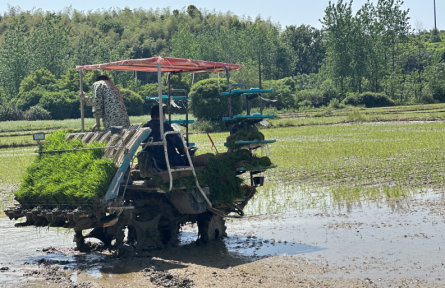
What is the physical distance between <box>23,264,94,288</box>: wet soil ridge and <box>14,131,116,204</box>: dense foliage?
3.14 ft

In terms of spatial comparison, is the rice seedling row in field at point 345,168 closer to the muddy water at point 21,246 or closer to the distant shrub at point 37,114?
the muddy water at point 21,246

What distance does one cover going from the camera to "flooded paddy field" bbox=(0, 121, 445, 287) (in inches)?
274

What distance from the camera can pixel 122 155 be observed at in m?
8.03

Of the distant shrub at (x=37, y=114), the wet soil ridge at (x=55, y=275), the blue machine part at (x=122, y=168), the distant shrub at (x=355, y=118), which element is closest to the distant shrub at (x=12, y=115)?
the distant shrub at (x=37, y=114)

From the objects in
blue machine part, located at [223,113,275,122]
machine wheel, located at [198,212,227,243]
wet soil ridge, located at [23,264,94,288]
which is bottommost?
wet soil ridge, located at [23,264,94,288]

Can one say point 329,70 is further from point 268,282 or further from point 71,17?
point 71,17

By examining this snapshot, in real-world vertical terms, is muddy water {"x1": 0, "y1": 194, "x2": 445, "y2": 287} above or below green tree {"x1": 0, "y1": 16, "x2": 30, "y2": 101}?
below

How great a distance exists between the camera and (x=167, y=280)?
22.5ft

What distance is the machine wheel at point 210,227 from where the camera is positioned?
909cm

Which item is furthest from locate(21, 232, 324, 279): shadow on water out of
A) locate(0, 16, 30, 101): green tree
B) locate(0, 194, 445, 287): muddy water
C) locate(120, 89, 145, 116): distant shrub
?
locate(0, 16, 30, 101): green tree

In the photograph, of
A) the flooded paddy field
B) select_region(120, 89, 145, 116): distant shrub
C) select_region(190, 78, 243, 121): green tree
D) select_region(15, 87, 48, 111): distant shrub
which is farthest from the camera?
select_region(15, 87, 48, 111): distant shrub

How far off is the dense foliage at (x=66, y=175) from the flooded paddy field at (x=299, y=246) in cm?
102

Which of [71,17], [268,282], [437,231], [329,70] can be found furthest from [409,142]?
[71,17]

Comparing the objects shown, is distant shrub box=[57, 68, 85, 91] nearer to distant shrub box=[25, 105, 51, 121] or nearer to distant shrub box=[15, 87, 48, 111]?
distant shrub box=[15, 87, 48, 111]
